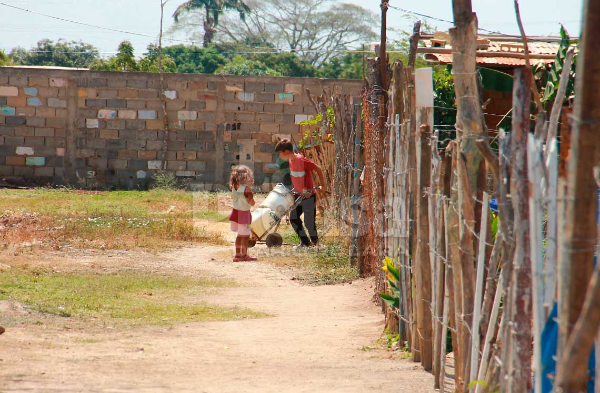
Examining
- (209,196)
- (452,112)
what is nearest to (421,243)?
(452,112)

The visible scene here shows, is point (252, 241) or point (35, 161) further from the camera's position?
point (35, 161)

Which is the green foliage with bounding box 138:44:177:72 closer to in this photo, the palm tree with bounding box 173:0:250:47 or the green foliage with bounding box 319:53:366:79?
the palm tree with bounding box 173:0:250:47

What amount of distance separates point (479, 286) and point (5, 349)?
283 cm

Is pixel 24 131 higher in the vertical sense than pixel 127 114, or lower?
lower

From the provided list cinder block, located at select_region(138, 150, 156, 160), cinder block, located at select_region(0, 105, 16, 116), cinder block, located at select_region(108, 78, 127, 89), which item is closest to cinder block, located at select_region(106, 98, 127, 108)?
cinder block, located at select_region(108, 78, 127, 89)

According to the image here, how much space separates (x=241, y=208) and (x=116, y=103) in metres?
8.48

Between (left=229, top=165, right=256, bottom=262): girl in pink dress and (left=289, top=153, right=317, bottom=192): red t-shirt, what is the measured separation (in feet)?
3.17

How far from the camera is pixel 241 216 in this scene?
8914mm

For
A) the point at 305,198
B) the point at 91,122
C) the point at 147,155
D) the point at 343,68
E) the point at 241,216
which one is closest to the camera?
the point at 241,216

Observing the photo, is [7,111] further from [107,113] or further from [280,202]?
[280,202]

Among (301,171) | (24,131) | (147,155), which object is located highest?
(24,131)

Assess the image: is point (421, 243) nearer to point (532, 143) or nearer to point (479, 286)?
point (479, 286)

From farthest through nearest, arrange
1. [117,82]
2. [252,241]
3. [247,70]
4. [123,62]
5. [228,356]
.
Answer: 1. [247,70]
2. [123,62]
3. [117,82]
4. [252,241]
5. [228,356]

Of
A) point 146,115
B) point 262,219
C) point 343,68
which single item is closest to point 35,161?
point 146,115
